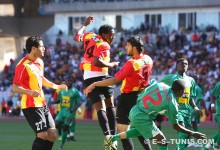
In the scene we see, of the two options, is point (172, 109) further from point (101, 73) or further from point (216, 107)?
point (216, 107)

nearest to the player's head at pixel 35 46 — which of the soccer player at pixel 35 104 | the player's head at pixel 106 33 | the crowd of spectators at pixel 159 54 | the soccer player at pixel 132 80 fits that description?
the soccer player at pixel 35 104

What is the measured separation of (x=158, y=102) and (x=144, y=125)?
56cm

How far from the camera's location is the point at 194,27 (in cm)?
Answer: 5162

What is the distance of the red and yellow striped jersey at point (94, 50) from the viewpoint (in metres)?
14.4

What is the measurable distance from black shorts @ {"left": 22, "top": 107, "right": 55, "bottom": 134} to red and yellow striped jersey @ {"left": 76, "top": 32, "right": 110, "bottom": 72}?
1.61m

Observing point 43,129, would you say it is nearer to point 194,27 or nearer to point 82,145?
point 82,145

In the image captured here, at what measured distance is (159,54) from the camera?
157 feet

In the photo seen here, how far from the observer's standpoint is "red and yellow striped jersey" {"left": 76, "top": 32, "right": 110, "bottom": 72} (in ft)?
47.1

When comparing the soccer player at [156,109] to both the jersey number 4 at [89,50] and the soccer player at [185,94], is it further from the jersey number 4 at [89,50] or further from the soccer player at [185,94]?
the soccer player at [185,94]

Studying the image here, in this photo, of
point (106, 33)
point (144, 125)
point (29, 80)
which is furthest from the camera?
point (106, 33)

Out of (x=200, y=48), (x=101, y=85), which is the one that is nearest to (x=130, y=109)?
(x=101, y=85)

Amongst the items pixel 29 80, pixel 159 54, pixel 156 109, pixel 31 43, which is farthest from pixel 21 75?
pixel 159 54

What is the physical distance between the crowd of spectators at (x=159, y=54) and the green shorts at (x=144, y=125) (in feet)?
92.0

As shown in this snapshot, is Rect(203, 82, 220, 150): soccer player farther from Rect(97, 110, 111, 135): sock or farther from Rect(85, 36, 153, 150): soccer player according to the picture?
Rect(97, 110, 111, 135): sock
